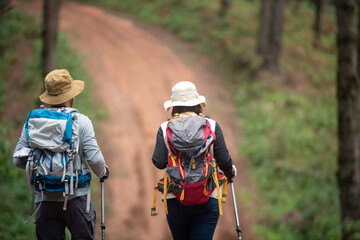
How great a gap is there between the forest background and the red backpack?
3512mm

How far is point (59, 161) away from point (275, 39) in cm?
1703

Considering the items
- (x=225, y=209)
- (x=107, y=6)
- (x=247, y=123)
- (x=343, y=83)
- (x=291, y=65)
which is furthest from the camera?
(x=107, y=6)

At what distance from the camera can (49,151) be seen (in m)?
3.67

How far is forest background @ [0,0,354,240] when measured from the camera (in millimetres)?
10680

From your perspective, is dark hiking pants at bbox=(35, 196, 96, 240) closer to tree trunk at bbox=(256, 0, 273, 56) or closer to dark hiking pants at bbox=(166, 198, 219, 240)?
dark hiking pants at bbox=(166, 198, 219, 240)

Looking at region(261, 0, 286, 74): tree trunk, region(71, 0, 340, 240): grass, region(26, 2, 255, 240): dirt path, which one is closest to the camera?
region(26, 2, 255, 240): dirt path

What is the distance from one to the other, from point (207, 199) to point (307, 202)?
28.1ft

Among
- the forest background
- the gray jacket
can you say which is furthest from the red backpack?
the forest background

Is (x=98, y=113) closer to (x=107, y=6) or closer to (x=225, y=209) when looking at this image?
(x=225, y=209)

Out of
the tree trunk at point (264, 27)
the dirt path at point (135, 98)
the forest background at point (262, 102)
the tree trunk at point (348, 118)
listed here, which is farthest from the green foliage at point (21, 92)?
the tree trunk at point (264, 27)

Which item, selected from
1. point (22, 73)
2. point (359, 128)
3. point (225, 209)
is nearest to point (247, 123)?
point (225, 209)

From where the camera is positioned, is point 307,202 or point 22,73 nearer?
point 307,202

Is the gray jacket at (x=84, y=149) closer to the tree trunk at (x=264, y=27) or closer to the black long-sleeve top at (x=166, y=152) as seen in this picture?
the black long-sleeve top at (x=166, y=152)

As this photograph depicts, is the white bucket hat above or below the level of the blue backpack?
above
